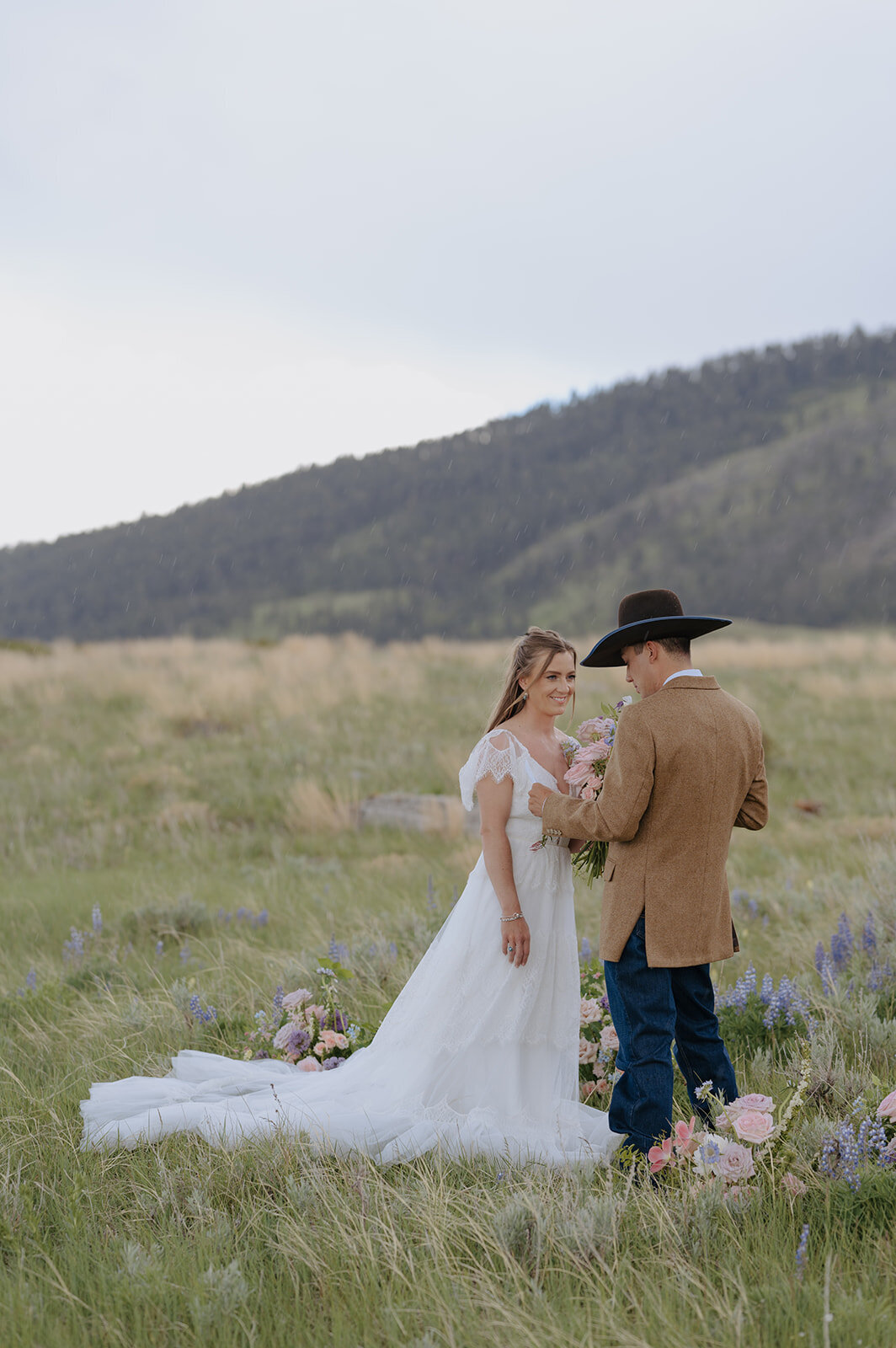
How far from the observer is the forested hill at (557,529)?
74.4 m

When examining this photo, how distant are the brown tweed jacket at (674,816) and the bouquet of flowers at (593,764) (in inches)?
8.3

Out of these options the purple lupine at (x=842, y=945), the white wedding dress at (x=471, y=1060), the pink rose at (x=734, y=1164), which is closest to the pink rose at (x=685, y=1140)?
the pink rose at (x=734, y=1164)

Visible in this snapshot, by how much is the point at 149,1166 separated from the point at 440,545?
8598 cm

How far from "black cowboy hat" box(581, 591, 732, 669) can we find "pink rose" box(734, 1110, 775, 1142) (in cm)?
143

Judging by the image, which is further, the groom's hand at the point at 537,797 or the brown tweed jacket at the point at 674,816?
the groom's hand at the point at 537,797

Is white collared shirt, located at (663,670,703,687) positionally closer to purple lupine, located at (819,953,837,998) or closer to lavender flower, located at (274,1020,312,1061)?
purple lupine, located at (819,953,837,998)

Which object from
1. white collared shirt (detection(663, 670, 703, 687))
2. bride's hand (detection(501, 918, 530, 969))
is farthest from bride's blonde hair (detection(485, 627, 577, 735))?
bride's hand (detection(501, 918, 530, 969))

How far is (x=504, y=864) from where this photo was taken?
11.6 feet

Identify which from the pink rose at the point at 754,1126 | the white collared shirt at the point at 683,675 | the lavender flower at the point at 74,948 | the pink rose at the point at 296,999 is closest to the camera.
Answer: the pink rose at the point at 754,1126

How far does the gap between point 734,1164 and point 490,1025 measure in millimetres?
1206

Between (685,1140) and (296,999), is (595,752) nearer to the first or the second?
(685,1140)

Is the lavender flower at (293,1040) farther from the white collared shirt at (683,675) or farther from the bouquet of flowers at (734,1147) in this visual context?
the white collared shirt at (683,675)

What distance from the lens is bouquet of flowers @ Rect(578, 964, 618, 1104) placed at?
3.90 meters

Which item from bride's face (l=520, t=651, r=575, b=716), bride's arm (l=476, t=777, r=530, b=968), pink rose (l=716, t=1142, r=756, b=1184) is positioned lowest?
pink rose (l=716, t=1142, r=756, b=1184)
